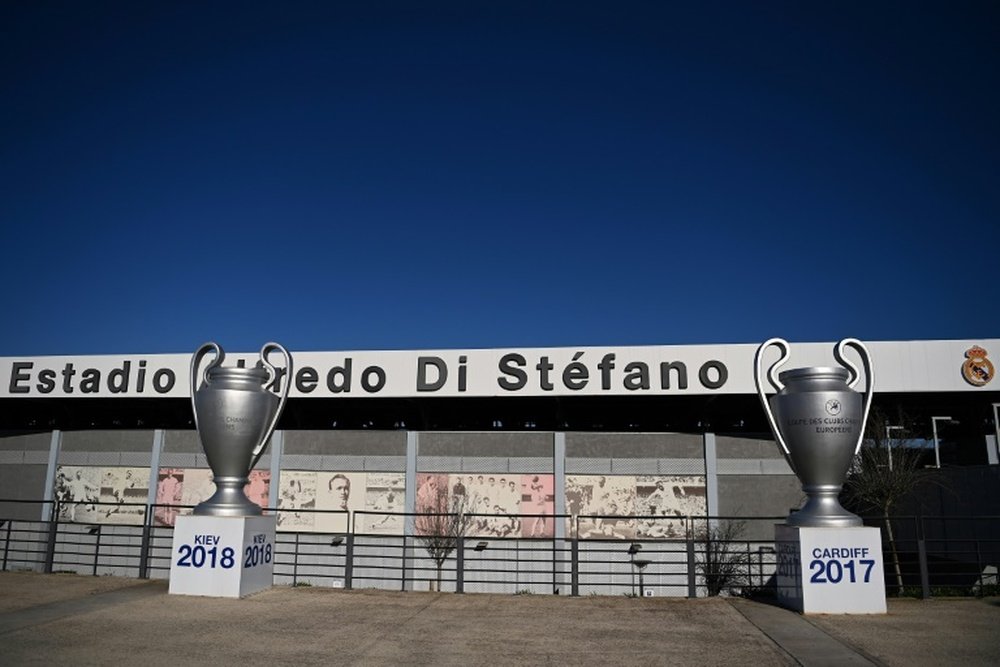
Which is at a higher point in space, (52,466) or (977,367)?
(977,367)

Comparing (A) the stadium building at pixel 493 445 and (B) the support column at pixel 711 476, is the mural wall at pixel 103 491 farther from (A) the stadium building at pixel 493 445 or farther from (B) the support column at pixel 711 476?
(B) the support column at pixel 711 476

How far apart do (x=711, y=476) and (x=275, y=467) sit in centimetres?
1175

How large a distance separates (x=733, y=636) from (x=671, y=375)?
11590mm

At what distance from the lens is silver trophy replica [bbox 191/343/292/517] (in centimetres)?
1020

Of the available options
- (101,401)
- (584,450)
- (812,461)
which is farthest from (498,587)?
(101,401)

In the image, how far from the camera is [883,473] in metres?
18.8

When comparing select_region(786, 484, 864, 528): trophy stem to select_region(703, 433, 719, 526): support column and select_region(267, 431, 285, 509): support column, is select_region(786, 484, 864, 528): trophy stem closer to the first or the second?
select_region(703, 433, 719, 526): support column

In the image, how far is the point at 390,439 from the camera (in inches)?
814

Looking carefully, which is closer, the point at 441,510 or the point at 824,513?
the point at 824,513

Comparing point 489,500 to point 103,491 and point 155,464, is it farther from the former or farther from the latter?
point 103,491

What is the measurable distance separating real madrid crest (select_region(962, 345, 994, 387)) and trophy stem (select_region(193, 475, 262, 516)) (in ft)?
54.7

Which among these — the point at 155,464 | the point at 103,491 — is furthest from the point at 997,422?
the point at 103,491

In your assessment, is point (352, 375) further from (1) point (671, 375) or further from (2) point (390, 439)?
(1) point (671, 375)

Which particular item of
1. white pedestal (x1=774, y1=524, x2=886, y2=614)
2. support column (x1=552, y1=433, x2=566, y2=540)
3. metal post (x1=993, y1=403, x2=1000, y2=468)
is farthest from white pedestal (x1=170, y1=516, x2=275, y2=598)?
metal post (x1=993, y1=403, x2=1000, y2=468)
